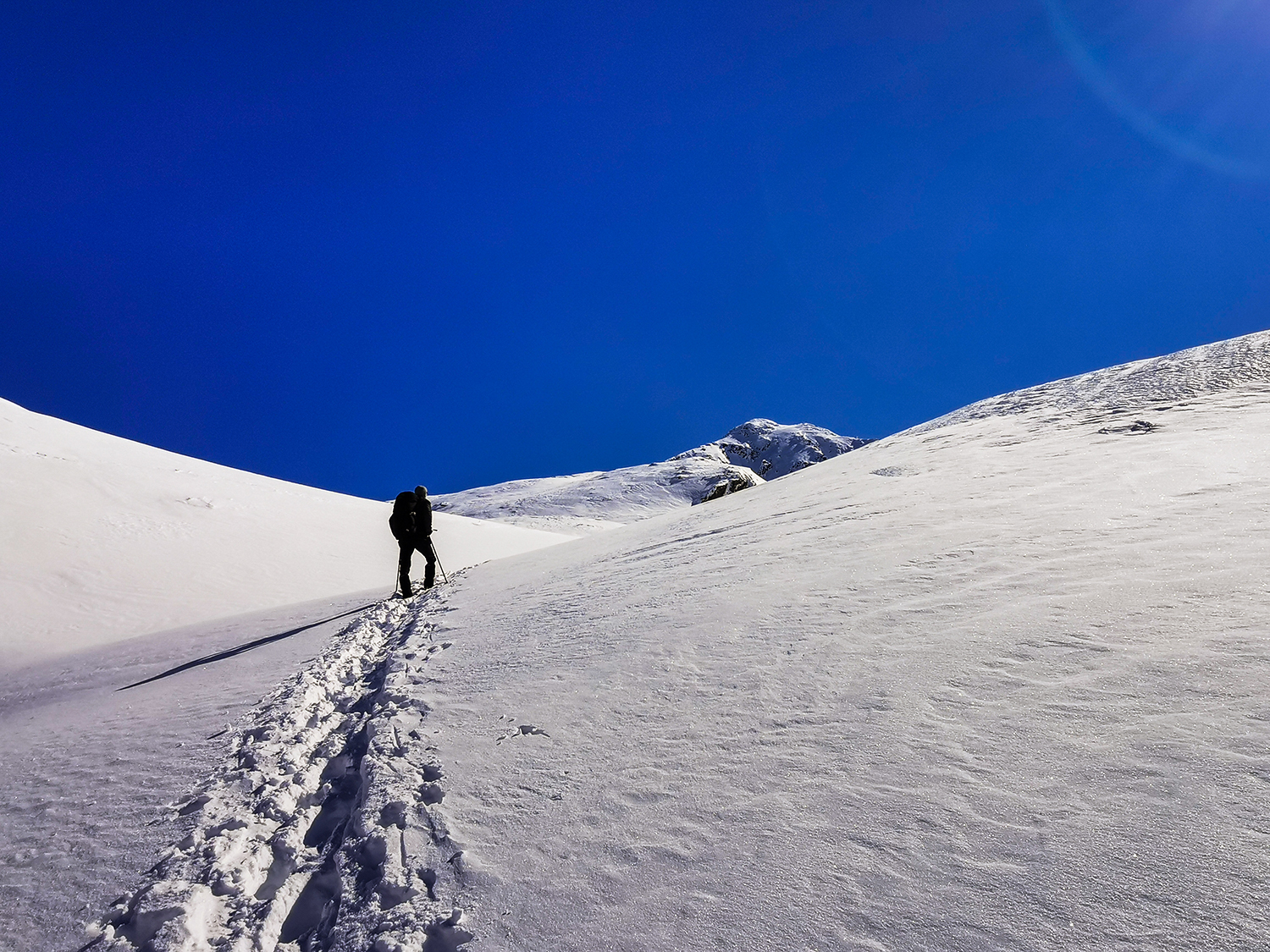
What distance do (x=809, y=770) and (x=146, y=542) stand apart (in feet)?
69.2

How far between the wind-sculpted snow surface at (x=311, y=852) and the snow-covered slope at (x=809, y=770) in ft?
0.07

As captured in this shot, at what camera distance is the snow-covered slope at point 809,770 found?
2494 mm

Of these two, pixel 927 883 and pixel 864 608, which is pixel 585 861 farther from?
pixel 864 608

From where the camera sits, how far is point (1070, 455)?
11.9 meters

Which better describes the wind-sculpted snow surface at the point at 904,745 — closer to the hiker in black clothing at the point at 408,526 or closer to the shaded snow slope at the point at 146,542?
the hiker in black clothing at the point at 408,526

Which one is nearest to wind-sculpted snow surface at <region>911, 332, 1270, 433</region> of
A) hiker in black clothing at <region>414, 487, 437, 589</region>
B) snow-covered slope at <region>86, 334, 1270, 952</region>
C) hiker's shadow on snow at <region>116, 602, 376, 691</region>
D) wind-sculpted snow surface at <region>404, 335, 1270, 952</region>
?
wind-sculpted snow surface at <region>404, 335, 1270, 952</region>

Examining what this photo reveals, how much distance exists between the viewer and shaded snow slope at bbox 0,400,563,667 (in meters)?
12.9

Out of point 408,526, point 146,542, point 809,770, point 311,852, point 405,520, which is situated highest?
point 146,542

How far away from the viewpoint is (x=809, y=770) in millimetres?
3506

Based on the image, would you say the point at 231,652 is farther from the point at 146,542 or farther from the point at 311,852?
the point at 146,542

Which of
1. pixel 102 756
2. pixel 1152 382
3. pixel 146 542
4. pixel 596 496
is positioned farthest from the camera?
pixel 596 496

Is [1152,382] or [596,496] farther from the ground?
[596,496]

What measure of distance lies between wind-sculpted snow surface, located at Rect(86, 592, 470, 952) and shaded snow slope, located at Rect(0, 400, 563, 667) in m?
9.38

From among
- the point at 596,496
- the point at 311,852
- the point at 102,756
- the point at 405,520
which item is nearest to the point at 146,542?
the point at 405,520
